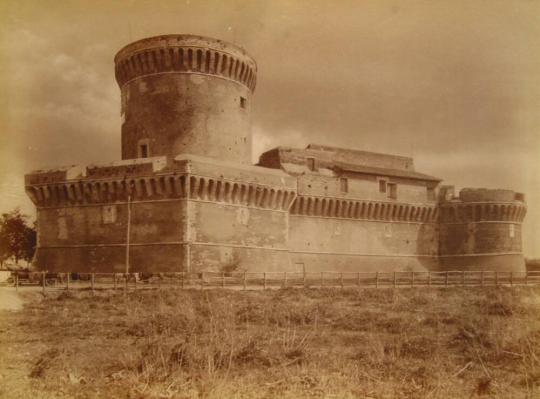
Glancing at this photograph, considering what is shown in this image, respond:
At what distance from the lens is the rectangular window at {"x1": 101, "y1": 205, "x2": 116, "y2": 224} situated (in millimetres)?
24438

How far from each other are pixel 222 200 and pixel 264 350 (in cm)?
1621

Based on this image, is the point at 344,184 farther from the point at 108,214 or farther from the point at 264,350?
the point at 264,350

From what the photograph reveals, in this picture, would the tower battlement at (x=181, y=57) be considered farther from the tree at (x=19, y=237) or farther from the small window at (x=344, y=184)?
the tree at (x=19, y=237)

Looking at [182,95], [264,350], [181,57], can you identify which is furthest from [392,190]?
[264,350]

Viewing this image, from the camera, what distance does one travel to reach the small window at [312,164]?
103 ft

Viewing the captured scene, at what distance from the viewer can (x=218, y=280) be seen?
70.3 ft

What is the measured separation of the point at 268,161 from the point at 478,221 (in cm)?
1465

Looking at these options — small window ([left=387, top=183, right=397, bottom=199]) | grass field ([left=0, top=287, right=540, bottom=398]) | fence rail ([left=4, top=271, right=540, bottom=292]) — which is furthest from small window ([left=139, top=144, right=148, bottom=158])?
small window ([left=387, top=183, right=397, bottom=199])

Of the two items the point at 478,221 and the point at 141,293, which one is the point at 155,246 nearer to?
the point at 141,293

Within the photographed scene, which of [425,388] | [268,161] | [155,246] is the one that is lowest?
[425,388]

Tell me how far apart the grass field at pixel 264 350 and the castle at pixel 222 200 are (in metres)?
7.95

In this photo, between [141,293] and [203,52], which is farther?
[203,52]

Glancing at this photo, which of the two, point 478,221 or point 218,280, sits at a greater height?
point 478,221

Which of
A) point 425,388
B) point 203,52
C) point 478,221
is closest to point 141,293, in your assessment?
point 425,388
